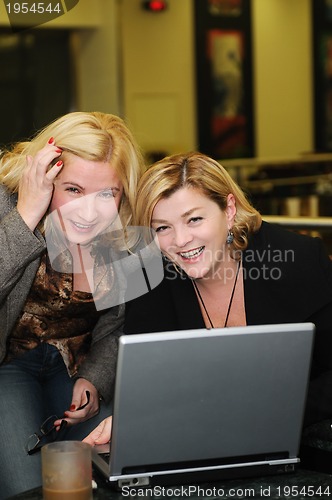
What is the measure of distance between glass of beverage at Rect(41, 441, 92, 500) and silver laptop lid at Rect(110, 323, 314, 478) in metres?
0.07

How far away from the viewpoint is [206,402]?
1.37m

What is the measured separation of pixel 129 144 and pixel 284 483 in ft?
3.56

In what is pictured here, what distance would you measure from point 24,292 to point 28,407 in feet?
1.01

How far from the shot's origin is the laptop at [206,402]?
133 centimetres

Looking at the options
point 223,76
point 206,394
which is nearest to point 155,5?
point 223,76

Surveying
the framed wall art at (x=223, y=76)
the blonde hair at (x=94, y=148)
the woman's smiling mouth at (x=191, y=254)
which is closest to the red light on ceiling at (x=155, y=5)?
the framed wall art at (x=223, y=76)

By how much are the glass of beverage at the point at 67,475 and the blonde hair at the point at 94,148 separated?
943 mm

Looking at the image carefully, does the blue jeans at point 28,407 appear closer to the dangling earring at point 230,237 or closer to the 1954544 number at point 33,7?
the dangling earring at point 230,237

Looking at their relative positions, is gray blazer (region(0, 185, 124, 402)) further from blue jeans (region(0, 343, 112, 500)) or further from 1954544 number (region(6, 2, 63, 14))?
1954544 number (region(6, 2, 63, 14))

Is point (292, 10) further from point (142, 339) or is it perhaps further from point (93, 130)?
point (142, 339)

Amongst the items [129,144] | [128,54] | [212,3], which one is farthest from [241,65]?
[129,144]

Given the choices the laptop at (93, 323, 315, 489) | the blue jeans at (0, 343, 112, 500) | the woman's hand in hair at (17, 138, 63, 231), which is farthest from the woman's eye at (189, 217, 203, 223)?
the laptop at (93, 323, 315, 489)

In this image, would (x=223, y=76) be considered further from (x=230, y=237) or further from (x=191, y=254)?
(x=191, y=254)

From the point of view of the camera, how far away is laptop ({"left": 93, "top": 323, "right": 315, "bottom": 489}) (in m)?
1.33
